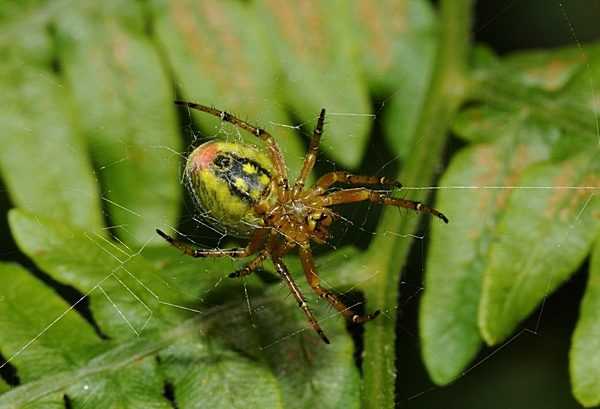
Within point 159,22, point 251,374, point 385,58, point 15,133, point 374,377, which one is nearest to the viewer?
point 251,374

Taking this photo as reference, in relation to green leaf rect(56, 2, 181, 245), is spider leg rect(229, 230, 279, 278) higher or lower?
lower

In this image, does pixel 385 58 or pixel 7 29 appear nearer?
pixel 7 29

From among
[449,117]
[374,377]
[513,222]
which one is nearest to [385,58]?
[449,117]

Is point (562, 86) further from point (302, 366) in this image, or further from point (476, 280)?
point (302, 366)

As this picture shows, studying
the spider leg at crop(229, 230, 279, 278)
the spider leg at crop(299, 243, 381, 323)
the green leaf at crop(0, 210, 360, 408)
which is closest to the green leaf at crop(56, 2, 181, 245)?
the green leaf at crop(0, 210, 360, 408)

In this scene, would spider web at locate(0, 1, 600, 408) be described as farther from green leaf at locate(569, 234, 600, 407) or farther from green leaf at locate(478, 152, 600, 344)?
green leaf at locate(569, 234, 600, 407)

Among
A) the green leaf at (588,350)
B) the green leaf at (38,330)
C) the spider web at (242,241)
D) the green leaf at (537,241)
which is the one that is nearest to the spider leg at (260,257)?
the spider web at (242,241)
